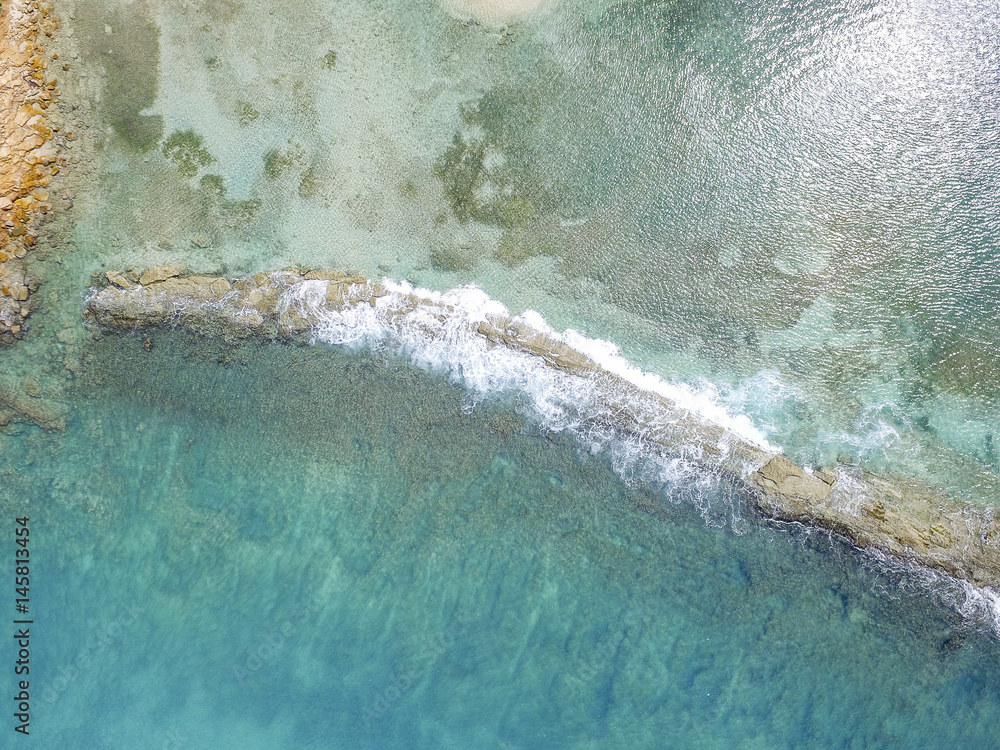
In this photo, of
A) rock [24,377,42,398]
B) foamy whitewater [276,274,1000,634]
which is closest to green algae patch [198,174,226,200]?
foamy whitewater [276,274,1000,634]

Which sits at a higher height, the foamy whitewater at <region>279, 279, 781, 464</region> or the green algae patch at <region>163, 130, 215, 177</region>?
the green algae patch at <region>163, 130, 215, 177</region>

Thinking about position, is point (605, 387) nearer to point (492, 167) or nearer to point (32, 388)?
point (492, 167)

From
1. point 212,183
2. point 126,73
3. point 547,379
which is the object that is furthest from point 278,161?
point 547,379

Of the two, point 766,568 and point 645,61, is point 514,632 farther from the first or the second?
point 645,61

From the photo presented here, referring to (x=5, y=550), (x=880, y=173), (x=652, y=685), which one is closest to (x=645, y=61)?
(x=880, y=173)

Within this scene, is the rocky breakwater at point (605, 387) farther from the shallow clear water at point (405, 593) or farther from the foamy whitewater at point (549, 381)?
the shallow clear water at point (405, 593)

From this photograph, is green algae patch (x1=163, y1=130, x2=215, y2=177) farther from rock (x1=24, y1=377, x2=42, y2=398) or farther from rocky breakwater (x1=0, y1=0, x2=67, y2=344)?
rock (x1=24, y1=377, x2=42, y2=398)
